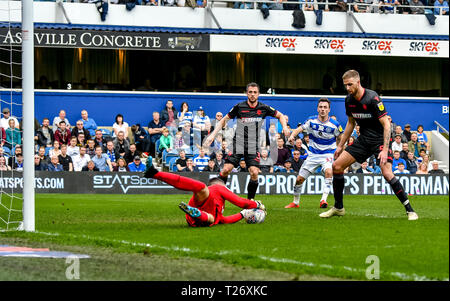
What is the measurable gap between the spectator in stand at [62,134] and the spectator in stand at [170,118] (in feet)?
10.8

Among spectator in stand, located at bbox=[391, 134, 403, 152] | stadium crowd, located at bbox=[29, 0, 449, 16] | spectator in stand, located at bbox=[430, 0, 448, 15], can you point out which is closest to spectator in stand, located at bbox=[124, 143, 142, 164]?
stadium crowd, located at bbox=[29, 0, 449, 16]

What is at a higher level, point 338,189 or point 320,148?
point 320,148

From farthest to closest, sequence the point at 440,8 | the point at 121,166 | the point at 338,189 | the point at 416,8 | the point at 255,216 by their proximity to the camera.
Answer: the point at 440,8, the point at 416,8, the point at 121,166, the point at 338,189, the point at 255,216

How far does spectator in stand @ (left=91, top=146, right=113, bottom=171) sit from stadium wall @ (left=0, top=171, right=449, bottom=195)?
48cm

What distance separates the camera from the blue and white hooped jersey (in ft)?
53.9

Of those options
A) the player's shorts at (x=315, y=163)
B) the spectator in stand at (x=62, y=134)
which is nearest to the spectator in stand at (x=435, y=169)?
the player's shorts at (x=315, y=163)

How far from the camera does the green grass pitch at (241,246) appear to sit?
7.25 m

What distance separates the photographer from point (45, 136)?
23.5 meters

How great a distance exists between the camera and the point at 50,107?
1096 inches

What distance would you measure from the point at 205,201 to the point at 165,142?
13.1 metres

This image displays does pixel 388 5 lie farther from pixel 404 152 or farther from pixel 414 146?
A: pixel 404 152

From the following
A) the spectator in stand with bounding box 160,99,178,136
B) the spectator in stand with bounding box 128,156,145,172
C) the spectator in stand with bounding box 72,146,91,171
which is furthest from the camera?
the spectator in stand with bounding box 160,99,178,136

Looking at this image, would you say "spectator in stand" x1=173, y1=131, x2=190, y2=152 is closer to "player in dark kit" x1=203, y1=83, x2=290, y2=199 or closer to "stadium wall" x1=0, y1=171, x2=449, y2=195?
"stadium wall" x1=0, y1=171, x2=449, y2=195

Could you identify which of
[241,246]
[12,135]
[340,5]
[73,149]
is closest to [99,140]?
[73,149]
